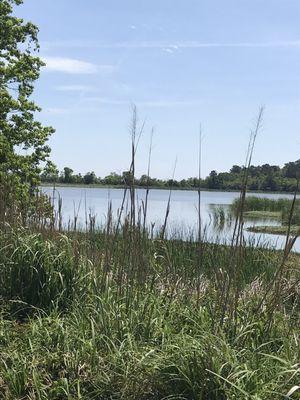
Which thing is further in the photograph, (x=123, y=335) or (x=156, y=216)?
(x=156, y=216)

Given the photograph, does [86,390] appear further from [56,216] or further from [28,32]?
[28,32]

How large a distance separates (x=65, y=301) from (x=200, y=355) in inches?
87.8

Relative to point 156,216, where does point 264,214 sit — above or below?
below

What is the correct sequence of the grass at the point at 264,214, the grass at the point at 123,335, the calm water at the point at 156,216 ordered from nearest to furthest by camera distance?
the grass at the point at 123,335 < the calm water at the point at 156,216 < the grass at the point at 264,214

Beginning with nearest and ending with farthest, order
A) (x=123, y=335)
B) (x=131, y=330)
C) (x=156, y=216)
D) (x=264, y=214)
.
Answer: (x=123, y=335), (x=131, y=330), (x=156, y=216), (x=264, y=214)

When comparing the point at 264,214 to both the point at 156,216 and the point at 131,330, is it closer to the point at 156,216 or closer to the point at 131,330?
the point at 156,216

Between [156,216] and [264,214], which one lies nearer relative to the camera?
[156,216]

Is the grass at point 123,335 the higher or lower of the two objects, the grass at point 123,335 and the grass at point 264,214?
the higher

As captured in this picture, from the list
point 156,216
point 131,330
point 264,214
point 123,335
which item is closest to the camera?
point 123,335

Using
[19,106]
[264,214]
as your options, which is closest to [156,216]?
[19,106]

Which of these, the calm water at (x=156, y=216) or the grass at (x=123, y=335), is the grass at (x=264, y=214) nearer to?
the calm water at (x=156, y=216)

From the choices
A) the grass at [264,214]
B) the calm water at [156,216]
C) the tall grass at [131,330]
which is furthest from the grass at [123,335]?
the grass at [264,214]

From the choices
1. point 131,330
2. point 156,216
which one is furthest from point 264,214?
point 131,330

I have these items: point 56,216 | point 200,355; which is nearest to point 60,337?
point 200,355
